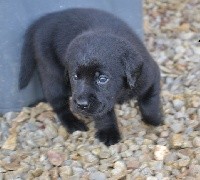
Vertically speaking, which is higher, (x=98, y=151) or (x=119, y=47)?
(x=119, y=47)

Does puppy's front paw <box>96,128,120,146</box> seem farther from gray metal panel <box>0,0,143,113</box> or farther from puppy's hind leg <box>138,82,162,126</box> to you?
gray metal panel <box>0,0,143,113</box>

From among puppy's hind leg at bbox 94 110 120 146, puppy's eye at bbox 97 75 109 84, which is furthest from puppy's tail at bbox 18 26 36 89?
puppy's eye at bbox 97 75 109 84

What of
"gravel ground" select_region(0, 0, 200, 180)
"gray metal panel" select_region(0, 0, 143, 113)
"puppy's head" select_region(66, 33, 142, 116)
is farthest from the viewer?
"gray metal panel" select_region(0, 0, 143, 113)

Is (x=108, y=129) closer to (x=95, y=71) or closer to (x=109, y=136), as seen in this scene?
(x=109, y=136)

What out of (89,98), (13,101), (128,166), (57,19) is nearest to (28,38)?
(57,19)

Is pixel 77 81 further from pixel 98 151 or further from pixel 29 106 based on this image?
pixel 29 106
